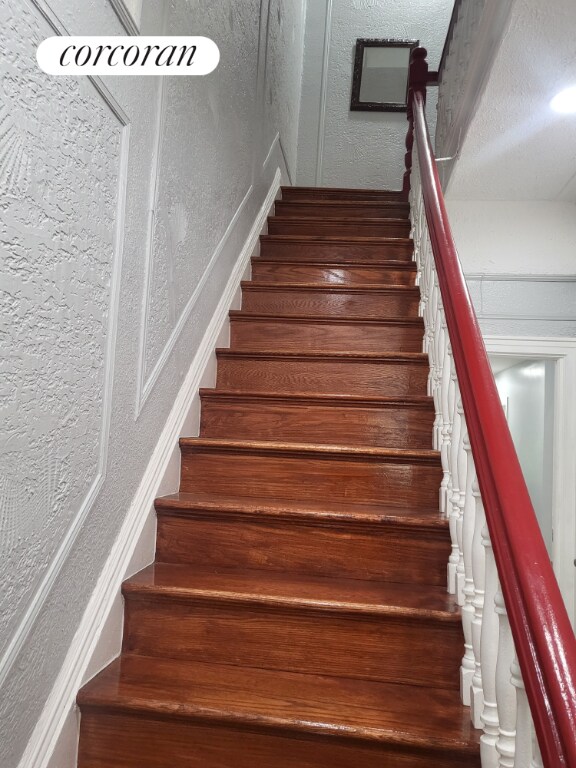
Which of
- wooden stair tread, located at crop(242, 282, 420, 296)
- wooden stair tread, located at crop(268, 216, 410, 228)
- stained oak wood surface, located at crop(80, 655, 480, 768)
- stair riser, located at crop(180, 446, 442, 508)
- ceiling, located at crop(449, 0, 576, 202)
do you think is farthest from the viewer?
wooden stair tread, located at crop(268, 216, 410, 228)

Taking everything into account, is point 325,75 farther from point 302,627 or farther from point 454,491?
point 302,627

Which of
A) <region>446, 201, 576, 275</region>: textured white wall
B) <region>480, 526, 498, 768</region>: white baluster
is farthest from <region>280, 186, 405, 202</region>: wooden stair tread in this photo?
<region>480, 526, 498, 768</region>: white baluster

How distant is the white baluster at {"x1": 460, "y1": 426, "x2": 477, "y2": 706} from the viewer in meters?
1.12

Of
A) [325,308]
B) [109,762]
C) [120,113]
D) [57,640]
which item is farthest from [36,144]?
[325,308]

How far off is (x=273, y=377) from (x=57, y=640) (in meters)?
1.22

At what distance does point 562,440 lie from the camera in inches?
107

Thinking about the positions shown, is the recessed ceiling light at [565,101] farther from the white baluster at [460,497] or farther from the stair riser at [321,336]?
the white baluster at [460,497]

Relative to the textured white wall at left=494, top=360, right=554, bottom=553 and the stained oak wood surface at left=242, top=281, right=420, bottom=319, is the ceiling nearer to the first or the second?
the stained oak wood surface at left=242, top=281, right=420, bottom=319

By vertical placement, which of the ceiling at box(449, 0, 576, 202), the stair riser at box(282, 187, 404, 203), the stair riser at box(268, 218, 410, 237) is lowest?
the stair riser at box(268, 218, 410, 237)

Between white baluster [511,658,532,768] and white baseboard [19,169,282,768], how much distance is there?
825 millimetres

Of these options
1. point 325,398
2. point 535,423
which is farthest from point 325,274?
point 535,423

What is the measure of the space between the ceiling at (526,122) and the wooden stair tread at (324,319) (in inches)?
33.8

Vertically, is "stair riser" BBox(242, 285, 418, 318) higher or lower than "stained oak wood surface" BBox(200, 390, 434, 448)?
higher

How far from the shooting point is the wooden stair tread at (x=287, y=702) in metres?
1.04
